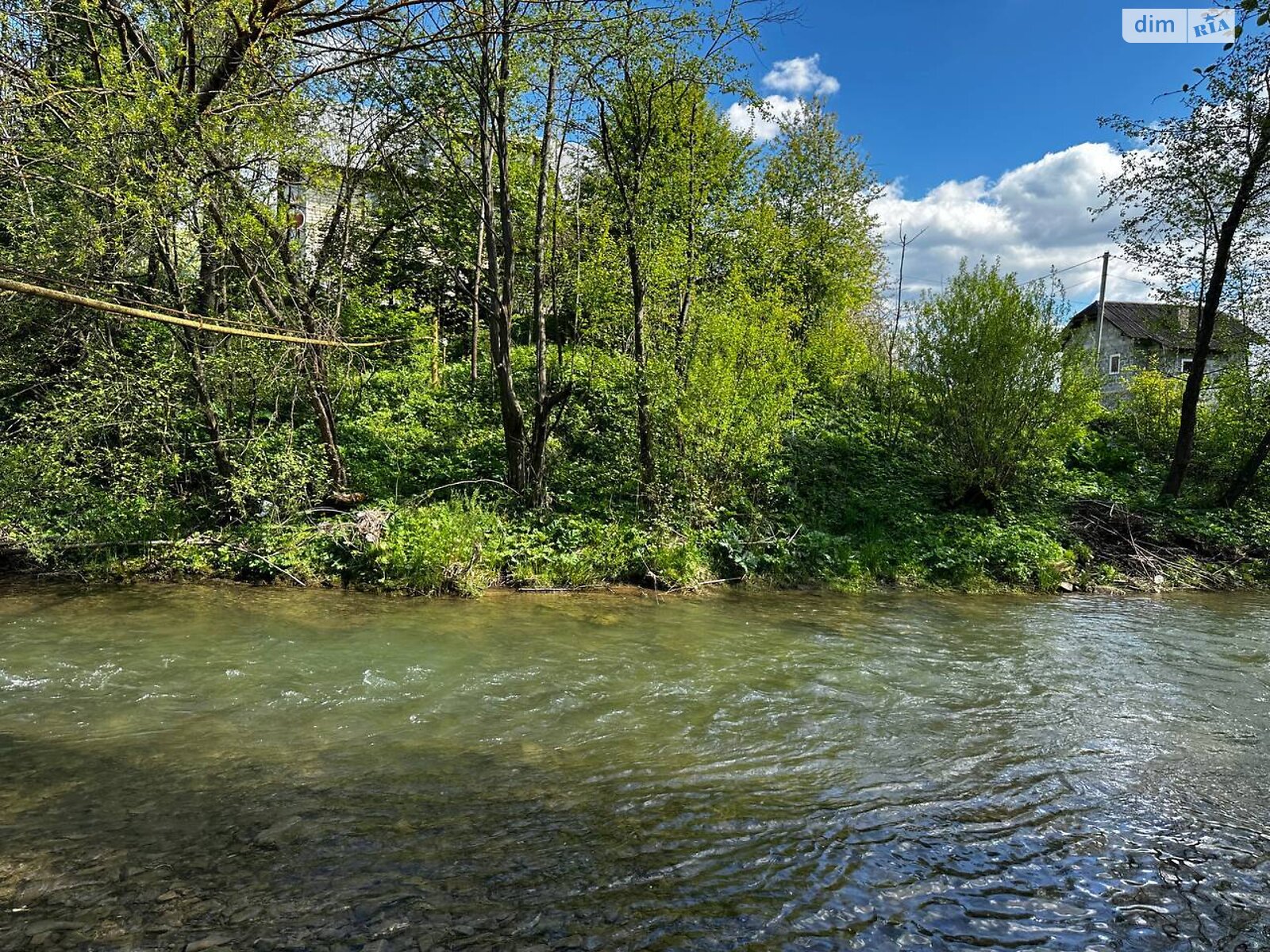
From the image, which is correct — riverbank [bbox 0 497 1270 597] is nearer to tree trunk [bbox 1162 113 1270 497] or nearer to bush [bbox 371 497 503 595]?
bush [bbox 371 497 503 595]

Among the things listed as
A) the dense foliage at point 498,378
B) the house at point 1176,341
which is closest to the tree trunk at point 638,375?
the dense foliage at point 498,378

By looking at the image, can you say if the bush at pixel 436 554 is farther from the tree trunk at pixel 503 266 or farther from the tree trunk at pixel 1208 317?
the tree trunk at pixel 1208 317

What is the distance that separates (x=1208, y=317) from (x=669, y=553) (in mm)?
12809

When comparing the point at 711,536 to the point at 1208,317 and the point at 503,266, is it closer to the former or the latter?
the point at 503,266

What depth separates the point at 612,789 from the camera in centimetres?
395

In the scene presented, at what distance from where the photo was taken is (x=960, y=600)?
10016 millimetres

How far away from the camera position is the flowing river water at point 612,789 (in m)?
2.78

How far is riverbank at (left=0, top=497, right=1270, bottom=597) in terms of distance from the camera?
9188 millimetres

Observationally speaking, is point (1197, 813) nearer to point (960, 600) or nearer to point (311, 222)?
point (960, 600)

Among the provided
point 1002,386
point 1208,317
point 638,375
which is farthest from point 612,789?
point 1208,317

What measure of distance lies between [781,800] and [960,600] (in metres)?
7.34

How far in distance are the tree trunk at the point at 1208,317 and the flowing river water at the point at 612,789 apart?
8.72 meters

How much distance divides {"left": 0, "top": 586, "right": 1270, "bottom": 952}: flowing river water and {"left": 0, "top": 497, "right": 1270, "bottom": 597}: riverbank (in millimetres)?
1732

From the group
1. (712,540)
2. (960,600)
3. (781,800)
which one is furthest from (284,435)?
(960,600)
